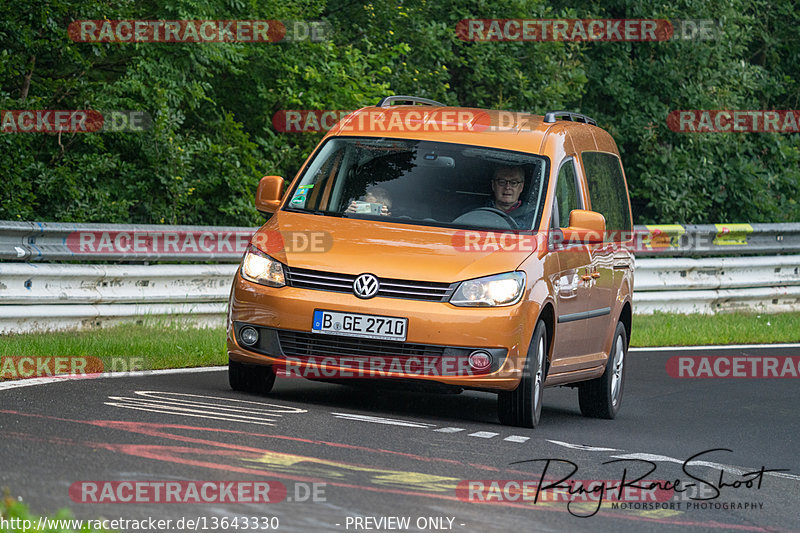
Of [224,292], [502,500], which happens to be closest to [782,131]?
[224,292]

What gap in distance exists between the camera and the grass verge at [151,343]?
10.6m

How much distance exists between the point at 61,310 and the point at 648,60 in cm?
1446

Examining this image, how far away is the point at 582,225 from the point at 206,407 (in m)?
2.74

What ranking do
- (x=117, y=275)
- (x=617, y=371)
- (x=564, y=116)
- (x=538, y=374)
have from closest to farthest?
(x=538, y=374) → (x=564, y=116) → (x=617, y=371) → (x=117, y=275)

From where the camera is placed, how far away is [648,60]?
24.2 meters

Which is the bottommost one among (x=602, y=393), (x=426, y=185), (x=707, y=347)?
(x=707, y=347)

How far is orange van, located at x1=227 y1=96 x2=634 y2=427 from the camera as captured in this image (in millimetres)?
8438

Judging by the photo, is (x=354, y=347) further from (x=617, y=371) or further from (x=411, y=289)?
(x=617, y=371)

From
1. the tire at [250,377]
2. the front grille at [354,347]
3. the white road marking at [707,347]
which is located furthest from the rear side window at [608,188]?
the white road marking at [707,347]

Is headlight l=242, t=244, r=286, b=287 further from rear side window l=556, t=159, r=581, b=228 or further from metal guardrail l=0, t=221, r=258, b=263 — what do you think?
metal guardrail l=0, t=221, r=258, b=263

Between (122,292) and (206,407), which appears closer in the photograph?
(206,407)

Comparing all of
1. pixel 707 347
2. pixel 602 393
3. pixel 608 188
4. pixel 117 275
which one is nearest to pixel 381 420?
pixel 602 393

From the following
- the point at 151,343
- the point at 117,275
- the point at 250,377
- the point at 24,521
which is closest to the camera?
the point at 24,521

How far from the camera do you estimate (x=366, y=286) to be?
332 inches
